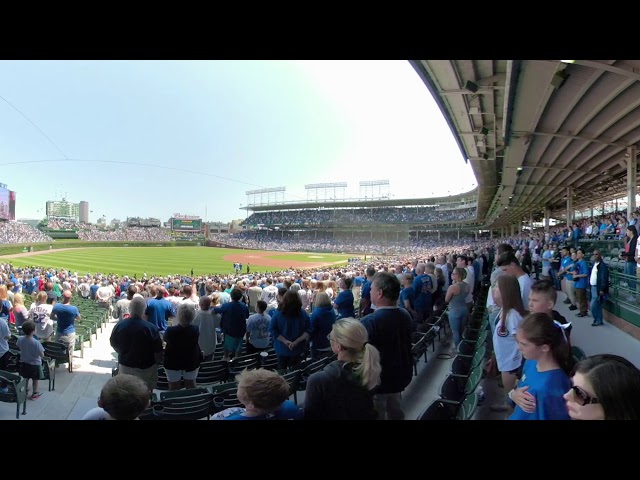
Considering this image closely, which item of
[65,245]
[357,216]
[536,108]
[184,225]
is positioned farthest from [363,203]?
[536,108]

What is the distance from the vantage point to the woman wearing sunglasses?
4.91 feet

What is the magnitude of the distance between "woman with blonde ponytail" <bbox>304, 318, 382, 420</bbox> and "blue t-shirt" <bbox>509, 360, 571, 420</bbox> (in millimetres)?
840

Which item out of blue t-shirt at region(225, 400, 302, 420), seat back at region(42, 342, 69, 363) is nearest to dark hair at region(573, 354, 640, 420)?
blue t-shirt at region(225, 400, 302, 420)

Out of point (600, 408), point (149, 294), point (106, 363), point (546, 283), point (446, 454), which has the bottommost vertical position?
point (106, 363)

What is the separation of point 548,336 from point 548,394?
314 millimetres

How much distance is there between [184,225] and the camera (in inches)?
4493

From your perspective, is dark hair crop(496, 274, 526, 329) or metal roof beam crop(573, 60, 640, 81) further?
metal roof beam crop(573, 60, 640, 81)

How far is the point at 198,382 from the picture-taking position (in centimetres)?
587

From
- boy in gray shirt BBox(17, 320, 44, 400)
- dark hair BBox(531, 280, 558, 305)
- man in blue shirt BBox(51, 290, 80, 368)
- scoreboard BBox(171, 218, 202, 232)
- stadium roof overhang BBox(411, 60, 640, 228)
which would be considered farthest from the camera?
scoreboard BBox(171, 218, 202, 232)

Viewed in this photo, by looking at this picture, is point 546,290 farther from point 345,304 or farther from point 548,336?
point 345,304

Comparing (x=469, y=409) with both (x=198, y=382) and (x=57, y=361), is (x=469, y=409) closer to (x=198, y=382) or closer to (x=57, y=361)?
(x=198, y=382)

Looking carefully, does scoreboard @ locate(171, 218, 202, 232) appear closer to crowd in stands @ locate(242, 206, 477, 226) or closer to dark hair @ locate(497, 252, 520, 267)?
crowd in stands @ locate(242, 206, 477, 226)
